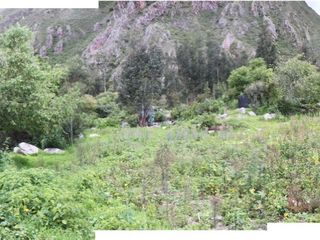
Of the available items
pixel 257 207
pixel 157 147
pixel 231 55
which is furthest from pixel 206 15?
pixel 257 207

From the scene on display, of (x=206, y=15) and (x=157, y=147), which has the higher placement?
(x=206, y=15)

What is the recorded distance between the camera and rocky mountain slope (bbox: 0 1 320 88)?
8.64m

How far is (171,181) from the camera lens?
6.76 metres

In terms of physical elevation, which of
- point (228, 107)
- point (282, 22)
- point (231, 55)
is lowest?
point (228, 107)

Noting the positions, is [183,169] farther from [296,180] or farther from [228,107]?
[228,107]

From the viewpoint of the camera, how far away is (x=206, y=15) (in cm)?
852

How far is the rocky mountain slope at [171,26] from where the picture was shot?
8.64 m

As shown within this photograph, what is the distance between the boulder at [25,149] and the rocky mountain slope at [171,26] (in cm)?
192

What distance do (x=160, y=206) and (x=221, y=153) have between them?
6.75 feet

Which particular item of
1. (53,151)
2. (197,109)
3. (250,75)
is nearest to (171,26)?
(197,109)

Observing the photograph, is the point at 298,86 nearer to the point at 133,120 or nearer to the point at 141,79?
the point at 141,79

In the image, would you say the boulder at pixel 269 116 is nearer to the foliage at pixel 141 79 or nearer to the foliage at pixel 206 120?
the foliage at pixel 206 120

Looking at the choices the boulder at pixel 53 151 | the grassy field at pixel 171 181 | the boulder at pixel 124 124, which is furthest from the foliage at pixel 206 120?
the boulder at pixel 53 151

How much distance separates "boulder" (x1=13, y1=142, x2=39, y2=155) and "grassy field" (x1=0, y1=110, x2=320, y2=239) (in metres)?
0.33
